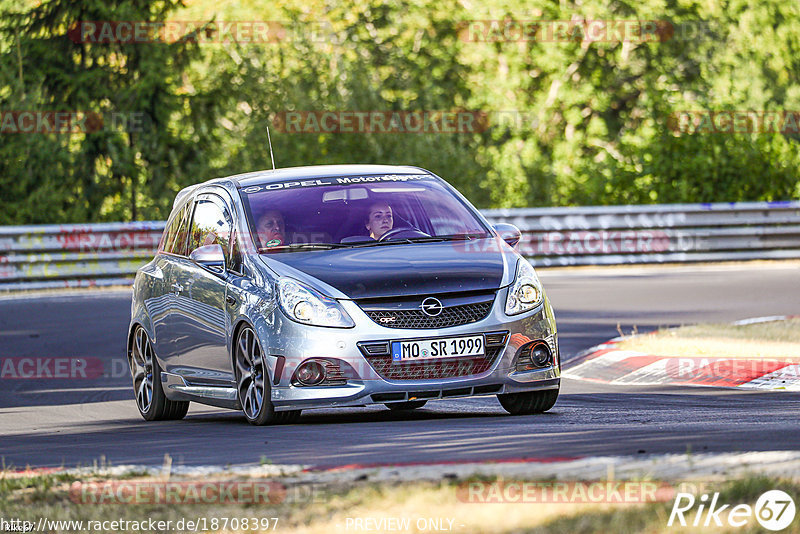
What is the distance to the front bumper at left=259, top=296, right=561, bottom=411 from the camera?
940 cm

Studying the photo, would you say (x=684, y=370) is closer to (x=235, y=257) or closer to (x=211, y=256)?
(x=235, y=257)

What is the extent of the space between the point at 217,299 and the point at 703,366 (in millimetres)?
4441

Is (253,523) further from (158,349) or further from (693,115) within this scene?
(693,115)

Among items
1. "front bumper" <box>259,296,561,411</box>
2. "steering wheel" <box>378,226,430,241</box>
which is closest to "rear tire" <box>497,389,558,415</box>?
"front bumper" <box>259,296,561,411</box>

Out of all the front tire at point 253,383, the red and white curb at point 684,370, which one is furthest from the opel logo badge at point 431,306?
the red and white curb at point 684,370

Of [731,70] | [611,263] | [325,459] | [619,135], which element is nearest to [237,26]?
[619,135]

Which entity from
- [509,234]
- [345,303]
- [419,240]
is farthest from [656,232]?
[345,303]

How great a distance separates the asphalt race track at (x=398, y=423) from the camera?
7.66 m

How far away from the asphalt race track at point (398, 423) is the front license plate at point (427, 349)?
414 mm

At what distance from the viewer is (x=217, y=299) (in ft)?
34.2

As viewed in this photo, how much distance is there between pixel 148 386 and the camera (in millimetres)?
11750

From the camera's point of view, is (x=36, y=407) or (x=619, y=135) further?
(x=619, y=135)

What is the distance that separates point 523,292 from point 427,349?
80 cm

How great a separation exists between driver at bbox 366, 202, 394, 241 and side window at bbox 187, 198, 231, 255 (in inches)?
37.9
